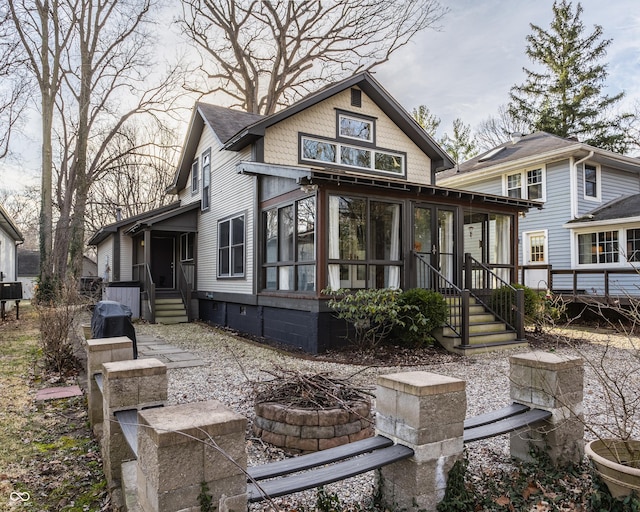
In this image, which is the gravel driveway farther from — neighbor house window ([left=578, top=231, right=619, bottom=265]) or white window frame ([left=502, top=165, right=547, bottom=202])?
white window frame ([left=502, top=165, right=547, bottom=202])

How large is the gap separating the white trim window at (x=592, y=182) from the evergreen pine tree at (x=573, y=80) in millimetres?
9359

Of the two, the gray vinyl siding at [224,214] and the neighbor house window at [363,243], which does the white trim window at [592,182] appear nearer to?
the neighbor house window at [363,243]

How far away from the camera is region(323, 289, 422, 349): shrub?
25.3 ft

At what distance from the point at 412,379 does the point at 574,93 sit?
2741 centimetres

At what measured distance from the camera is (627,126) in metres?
23.8

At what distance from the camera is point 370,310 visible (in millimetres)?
7621

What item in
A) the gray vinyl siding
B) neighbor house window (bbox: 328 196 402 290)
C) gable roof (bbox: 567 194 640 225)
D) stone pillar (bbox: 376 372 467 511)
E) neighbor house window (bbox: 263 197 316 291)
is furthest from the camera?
gable roof (bbox: 567 194 640 225)

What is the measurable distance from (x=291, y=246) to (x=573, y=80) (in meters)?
23.0

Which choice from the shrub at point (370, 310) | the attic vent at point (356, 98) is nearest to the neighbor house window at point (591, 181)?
the attic vent at point (356, 98)

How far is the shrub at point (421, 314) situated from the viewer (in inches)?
316

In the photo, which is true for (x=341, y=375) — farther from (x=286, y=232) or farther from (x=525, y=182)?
(x=525, y=182)

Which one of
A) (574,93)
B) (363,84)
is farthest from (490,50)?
(574,93)

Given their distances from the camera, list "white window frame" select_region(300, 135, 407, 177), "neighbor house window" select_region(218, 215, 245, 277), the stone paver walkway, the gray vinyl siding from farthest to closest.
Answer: "neighbor house window" select_region(218, 215, 245, 277) < "white window frame" select_region(300, 135, 407, 177) < the gray vinyl siding < the stone paver walkway

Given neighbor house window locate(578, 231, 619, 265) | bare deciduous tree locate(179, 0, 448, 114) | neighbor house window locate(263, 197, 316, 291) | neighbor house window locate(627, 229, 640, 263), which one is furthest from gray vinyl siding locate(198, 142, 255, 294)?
neighbor house window locate(627, 229, 640, 263)
